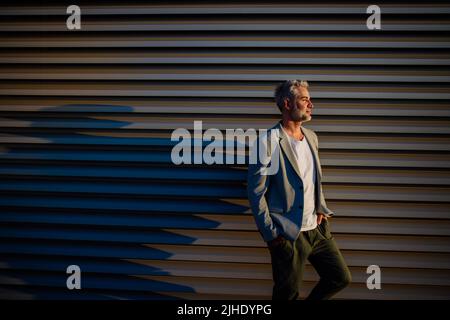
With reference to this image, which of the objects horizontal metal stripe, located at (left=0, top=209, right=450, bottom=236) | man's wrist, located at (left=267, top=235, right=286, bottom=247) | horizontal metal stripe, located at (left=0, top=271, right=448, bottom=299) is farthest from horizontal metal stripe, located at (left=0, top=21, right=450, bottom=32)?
horizontal metal stripe, located at (left=0, top=271, right=448, bottom=299)

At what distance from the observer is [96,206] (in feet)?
9.67

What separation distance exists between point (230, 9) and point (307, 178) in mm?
1790

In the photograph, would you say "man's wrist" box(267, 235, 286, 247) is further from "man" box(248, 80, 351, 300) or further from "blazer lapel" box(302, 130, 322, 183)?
"blazer lapel" box(302, 130, 322, 183)

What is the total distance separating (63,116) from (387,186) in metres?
3.22

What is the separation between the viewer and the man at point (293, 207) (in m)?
2.23

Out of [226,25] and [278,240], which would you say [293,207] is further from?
[226,25]

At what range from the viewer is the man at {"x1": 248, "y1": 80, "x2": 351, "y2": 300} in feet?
7.32

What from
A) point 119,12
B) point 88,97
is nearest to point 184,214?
point 88,97

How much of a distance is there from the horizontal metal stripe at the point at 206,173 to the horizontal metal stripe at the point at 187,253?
67cm

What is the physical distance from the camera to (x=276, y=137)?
2328 mm

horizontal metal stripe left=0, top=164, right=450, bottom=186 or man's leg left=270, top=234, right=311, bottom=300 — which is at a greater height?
horizontal metal stripe left=0, top=164, right=450, bottom=186

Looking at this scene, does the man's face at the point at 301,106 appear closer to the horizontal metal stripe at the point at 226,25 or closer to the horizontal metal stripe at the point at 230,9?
the horizontal metal stripe at the point at 226,25

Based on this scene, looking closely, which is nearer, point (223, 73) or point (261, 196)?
point (261, 196)

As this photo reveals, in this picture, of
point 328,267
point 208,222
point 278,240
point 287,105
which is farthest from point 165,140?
point 328,267
